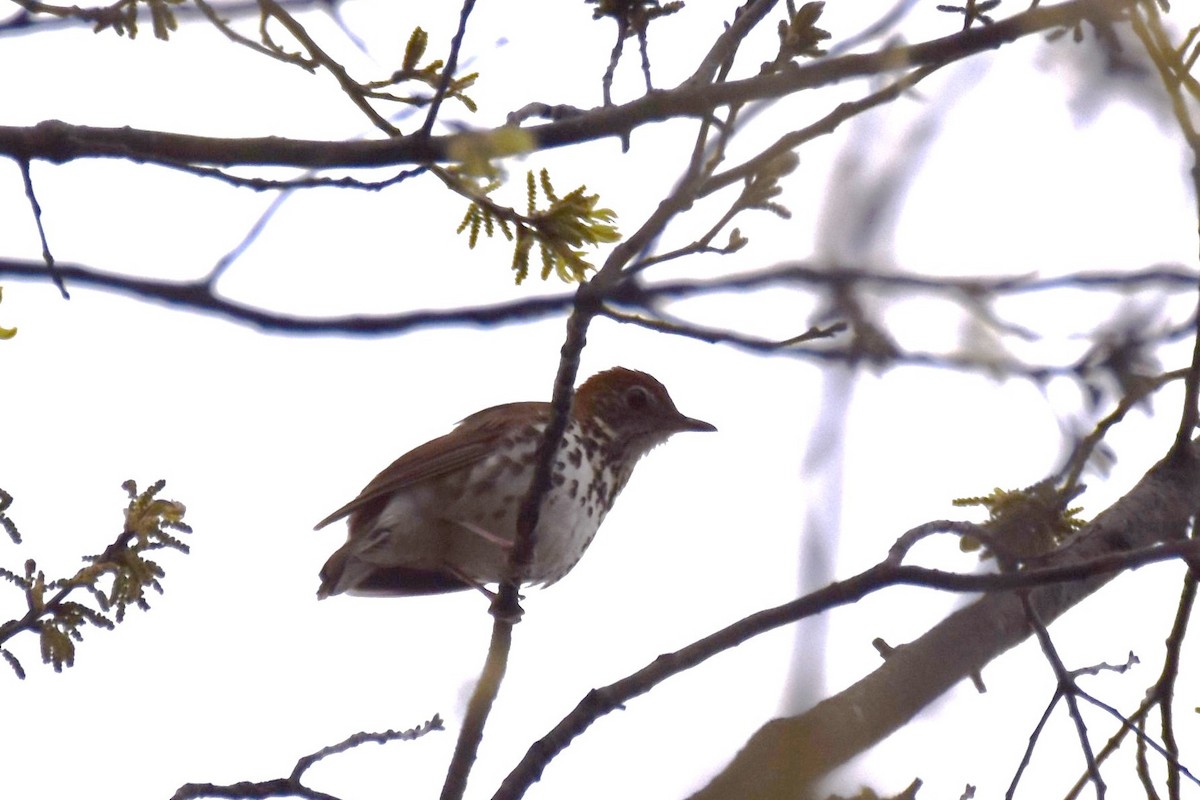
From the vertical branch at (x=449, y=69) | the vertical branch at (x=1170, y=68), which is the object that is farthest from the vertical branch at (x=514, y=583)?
the vertical branch at (x=1170, y=68)

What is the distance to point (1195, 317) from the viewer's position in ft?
8.16

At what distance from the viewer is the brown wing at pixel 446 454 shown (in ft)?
23.3

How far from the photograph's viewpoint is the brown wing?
710cm

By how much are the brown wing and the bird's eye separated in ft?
2.94

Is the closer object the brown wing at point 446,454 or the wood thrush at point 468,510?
the wood thrush at point 468,510

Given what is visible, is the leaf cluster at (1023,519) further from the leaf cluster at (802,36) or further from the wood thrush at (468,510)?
the wood thrush at (468,510)

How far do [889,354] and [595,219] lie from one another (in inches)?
74.4

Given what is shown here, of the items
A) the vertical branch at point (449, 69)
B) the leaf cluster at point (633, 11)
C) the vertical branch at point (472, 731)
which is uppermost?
the leaf cluster at point (633, 11)

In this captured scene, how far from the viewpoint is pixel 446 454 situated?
7.19 meters

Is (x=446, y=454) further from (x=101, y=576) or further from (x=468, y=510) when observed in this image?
(x=101, y=576)

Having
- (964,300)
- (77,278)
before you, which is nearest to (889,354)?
(964,300)

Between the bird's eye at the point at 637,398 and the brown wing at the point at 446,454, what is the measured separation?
90cm

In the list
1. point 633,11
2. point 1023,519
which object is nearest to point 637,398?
point 633,11

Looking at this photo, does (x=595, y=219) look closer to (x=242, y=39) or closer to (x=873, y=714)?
(x=242, y=39)
